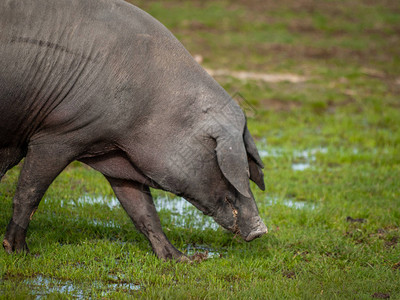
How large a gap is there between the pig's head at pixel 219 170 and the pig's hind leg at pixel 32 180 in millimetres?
836

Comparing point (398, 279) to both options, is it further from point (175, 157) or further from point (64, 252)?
point (64, 252)

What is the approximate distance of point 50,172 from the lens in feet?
16.4

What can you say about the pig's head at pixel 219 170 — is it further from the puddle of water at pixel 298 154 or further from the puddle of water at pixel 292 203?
the puddle of water at pixel 298 154

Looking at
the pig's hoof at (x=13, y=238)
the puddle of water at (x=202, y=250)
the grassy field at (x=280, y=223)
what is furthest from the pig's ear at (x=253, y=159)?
the pig's hoof at (x=13, y=238)

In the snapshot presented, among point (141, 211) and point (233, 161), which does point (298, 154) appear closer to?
point (141, 211)

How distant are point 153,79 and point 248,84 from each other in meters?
8.52

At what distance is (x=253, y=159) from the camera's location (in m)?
5.36

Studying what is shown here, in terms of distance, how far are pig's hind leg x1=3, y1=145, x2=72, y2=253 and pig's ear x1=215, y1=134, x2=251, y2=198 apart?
1.15m

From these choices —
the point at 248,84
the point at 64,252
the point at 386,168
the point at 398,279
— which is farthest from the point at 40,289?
the point at 248,84

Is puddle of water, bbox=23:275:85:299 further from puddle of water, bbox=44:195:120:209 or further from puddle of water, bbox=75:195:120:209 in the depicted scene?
puddle of water, bbox=75:195:120:209

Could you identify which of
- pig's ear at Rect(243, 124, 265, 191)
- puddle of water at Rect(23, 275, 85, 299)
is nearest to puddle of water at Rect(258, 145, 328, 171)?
pig's ear at Rect(243, 124, 265, 191)

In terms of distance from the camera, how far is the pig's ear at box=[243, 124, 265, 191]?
5.28 metres

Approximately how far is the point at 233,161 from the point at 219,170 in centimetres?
20

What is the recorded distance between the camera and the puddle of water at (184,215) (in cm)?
664
